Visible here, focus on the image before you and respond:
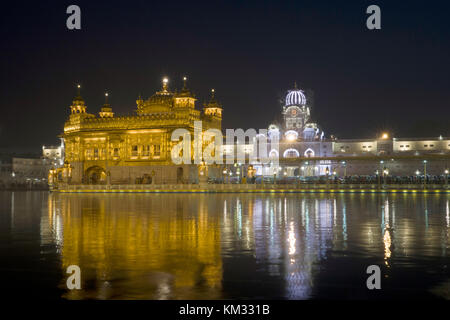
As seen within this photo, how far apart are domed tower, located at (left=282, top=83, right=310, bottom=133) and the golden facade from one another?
5282cm

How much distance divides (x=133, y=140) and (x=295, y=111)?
63.9m

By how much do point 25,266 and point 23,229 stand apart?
7.07 meters

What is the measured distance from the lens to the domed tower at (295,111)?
4815 inches

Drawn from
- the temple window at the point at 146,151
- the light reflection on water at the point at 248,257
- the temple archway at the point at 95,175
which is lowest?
the light reflection on water at the point at 248,257

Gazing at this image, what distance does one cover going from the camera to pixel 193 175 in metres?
62.4

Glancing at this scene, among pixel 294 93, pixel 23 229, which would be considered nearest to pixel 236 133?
pixel 294 93

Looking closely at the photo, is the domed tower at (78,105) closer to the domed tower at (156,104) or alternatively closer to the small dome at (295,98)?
the domed tower at (156,104)

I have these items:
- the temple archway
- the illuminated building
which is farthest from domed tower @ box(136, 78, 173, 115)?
the illuminated building

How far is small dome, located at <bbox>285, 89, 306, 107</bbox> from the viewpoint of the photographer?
126 meters

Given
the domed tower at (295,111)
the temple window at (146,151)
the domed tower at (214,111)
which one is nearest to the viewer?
the temple window at (146,151)

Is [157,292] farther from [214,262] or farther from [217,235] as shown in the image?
[217,235]

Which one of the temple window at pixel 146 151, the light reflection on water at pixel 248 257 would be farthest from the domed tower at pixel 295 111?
the light reflection on water at pixel 248 257

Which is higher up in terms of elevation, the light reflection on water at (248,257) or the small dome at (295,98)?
the small dome at (295,98)

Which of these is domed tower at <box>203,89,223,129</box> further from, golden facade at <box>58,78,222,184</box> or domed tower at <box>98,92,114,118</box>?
domed tower at <box>98,92,114,118</box>
